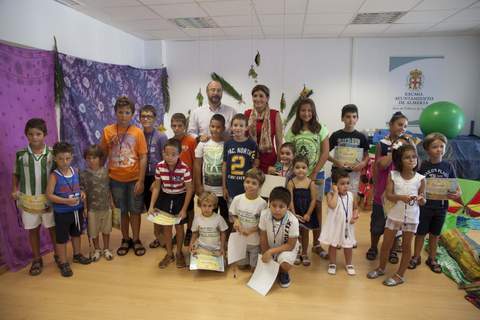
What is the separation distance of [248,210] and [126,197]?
3.82ft

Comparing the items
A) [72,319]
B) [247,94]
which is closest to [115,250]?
[72,319]

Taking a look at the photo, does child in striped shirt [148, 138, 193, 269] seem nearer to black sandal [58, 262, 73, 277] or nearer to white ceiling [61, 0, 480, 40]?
black sandal [58, 262, 73, 277]

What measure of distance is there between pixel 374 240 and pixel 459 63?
405cm

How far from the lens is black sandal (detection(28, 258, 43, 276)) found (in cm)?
252

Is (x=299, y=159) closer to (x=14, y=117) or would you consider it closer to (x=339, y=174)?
(x=339, y=174)

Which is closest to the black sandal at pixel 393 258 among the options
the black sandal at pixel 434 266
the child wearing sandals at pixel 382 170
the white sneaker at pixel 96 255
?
the child wearing sandals at pixel 382 170

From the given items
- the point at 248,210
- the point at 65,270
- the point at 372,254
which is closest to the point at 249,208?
the point at 248,210

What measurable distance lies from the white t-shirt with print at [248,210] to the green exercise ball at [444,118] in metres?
3.24

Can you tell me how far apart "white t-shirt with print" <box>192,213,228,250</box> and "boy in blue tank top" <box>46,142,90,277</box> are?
0.96 metres

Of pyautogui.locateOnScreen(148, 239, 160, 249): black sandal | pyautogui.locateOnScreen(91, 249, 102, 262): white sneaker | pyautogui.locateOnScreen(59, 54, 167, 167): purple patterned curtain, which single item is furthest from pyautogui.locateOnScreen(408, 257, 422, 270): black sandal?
pyautogui.locateOnScreen(59, 54, 167, 167): purple patterned curtain

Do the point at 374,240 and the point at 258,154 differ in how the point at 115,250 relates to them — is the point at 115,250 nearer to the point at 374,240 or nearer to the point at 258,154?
the point at 258,154

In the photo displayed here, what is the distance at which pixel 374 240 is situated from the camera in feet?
9.41

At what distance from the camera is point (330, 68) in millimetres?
5418

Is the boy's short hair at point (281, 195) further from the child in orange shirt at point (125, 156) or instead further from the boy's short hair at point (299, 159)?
the child in orange shirt at point (125, 156)
